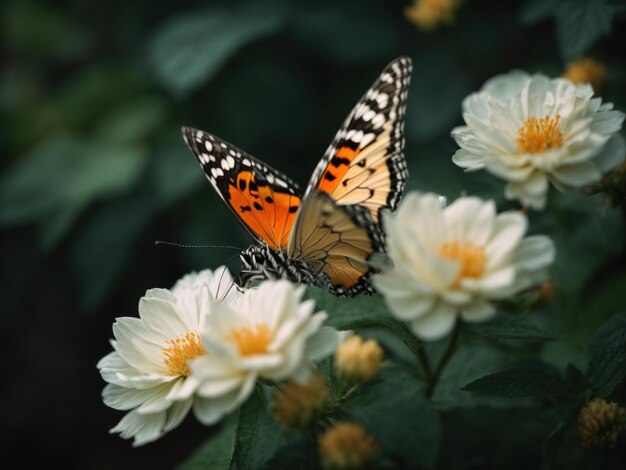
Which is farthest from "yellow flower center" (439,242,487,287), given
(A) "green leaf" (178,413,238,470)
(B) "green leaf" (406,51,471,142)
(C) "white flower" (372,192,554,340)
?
(B) "green leaf" (406,51,471,142)

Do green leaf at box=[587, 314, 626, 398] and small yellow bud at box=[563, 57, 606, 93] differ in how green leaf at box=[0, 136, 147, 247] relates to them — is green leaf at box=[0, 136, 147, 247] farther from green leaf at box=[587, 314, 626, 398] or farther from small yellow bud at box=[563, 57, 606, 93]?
green leaf at box=[587, 314, 626, 398]

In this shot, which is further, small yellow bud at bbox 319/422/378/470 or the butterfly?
the butterfly

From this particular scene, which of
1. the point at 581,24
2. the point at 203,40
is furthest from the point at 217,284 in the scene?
the point at 203,40

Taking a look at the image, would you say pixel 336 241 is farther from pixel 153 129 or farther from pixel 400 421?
pixel 153 129

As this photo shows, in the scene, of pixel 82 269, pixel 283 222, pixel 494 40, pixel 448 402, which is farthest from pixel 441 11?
pixel 82 269

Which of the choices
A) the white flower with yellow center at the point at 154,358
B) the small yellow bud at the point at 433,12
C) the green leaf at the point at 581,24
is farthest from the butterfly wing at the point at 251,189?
the small yellow bud at the point at 433,12

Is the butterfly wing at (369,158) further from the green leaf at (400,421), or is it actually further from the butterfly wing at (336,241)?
the green leaf at (400,421)

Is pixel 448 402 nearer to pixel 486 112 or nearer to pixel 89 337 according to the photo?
pixel 486 112
